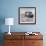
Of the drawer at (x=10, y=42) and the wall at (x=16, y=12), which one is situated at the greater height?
the wall at (x=16, y=12)

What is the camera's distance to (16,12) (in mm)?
4523

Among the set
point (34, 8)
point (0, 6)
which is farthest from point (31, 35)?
point (0, 6)

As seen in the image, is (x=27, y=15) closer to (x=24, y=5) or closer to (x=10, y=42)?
(x=24, y=5)

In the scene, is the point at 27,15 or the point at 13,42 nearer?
the point at 13,42

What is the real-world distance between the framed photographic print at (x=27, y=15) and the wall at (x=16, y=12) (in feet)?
0.33

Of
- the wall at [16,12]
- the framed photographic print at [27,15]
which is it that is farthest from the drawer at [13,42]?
the framed photographic print at [27,15]

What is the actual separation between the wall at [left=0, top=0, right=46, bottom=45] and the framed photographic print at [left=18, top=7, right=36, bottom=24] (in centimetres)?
10

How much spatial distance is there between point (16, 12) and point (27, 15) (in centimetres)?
38

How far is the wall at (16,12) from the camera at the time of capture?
4.50m

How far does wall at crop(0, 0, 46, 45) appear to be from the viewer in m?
4.50

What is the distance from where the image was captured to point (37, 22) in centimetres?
455

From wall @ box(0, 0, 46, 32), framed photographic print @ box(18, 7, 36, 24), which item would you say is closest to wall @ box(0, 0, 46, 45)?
wall @ box(0, 0, 46, 32)

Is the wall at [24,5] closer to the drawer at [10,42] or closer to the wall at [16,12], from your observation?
the wall at [16,12]

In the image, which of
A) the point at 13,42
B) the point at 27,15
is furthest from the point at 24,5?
the point at 13,42
